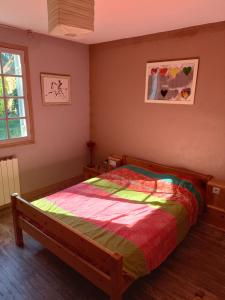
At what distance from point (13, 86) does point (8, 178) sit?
1201 mm

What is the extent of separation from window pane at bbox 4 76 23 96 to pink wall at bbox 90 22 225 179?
1258 mm

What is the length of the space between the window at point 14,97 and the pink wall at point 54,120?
10 cm

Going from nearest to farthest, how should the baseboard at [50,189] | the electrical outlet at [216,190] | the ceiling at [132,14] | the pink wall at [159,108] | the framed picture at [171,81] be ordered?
1. the ceiling at [132,14]
2. the electrical outlet at [216,190]
3. the pink wall at [159,108]
4. the framed picture at [171,81]
5. the baseboard at [50,189]

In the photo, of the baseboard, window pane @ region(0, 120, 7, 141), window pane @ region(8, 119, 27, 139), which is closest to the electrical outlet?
the baseboard

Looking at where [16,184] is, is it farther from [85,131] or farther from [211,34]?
[211,34]

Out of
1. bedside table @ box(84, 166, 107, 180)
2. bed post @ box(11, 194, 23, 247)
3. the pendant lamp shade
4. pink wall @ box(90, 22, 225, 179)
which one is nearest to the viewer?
the pendant lamp shade

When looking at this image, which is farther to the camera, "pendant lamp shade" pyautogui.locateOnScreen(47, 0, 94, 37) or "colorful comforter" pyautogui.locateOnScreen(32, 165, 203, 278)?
"colorful comforter" pyautogui.locateOnScreen(32, 165, 203, 278)

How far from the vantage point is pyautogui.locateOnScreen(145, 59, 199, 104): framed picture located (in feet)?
9.04

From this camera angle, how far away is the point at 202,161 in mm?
2826

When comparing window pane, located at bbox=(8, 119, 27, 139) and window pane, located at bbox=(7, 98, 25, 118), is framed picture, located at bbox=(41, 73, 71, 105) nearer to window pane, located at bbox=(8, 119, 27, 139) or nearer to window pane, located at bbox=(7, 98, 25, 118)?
window pane, located at bbox=(7, 98, 25, 118)

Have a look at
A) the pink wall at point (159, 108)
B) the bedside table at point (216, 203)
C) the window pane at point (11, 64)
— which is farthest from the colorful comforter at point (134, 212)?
the window pane at point (11, 64)

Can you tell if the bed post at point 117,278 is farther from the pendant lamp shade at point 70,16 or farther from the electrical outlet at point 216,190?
the electrical outlet at point 216,190

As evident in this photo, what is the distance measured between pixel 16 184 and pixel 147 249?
204 cm

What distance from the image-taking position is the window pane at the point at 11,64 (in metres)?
2.80
